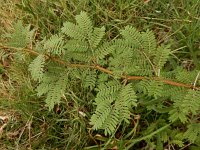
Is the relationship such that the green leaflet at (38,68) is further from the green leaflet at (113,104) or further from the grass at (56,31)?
the grass at (56,31)

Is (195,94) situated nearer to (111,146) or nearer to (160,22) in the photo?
(111,146)

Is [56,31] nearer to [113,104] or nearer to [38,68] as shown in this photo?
[38,68]

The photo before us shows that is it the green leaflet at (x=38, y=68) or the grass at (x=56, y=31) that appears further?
the grass at (x=56, y=31)

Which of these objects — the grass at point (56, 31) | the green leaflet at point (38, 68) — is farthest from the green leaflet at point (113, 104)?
the grass at point (56, 31)

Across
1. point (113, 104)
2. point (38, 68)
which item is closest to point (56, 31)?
point (38, 68)

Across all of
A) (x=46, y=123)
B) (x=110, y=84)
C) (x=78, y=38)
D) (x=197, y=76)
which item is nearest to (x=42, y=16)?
(x=46, y=123)

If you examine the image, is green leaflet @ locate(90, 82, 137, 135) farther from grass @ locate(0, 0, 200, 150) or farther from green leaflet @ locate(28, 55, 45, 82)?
grass @ locate(0, 0, 200, 150)

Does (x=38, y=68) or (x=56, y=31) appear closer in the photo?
(x=38, y=68)

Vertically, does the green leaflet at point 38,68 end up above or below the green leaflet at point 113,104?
above

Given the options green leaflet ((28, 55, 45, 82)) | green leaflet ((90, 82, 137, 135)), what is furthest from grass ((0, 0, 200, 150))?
green leaflet ((28, 55, 45, 82))
